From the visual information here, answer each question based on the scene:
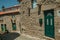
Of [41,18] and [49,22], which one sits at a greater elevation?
[41,18]

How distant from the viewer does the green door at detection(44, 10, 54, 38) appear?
10953mm

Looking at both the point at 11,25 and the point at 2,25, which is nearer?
the point at 11,25

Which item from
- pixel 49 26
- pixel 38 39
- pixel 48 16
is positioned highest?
→ pixel 48 16

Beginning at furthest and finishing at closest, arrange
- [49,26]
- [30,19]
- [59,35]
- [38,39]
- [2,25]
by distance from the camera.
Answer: [2,25], [30,19], [38,39], [49,26], [59,35]

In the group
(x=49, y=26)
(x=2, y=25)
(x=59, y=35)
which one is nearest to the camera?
(x=59, y=35)

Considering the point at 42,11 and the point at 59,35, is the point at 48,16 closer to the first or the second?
the point at 42,11

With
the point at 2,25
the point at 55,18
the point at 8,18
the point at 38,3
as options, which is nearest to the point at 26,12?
the point at 38,3

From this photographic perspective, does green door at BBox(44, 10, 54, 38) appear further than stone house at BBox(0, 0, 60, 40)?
Yes

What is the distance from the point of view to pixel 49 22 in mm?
11398

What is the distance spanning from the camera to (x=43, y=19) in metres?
12.0

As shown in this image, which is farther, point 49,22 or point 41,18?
point 41,18

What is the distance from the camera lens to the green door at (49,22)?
431 inches

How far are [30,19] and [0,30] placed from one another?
1004 cm

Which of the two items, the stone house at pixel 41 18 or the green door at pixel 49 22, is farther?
the green door at pixel 49 22
